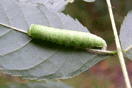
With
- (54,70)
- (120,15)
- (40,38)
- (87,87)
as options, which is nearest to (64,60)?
(54,70)

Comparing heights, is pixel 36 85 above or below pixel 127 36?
below

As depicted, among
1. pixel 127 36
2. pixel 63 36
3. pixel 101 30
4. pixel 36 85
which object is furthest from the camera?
pixel 101 30

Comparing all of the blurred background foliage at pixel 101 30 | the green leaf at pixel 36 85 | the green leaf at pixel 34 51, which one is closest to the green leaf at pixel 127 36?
the green leaf at pixel 34 51

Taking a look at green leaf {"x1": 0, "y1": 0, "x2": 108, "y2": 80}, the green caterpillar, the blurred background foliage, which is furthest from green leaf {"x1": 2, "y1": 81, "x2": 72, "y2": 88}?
the blurred background foliage

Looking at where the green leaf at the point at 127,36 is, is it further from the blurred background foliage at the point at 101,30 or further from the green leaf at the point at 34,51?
the blurred background foliage at the point at 101,30

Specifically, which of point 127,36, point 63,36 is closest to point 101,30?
point 127,36

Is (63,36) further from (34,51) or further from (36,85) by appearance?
(36,85)
